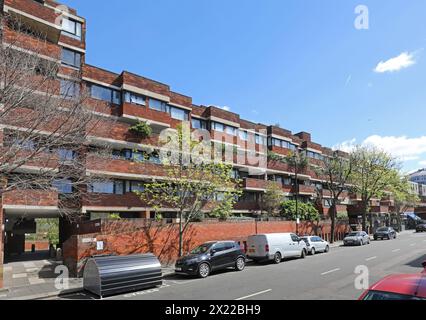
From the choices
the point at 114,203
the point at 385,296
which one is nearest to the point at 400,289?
the point at 385,296

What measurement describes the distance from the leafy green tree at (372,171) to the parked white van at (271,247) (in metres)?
25.7

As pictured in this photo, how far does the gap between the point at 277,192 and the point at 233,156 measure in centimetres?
605

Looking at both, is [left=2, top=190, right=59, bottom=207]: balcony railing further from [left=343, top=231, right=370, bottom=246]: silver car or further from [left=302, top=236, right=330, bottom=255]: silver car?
[left=343, top=231, right=370, bottom=246]: silver car

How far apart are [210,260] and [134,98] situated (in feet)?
54.2

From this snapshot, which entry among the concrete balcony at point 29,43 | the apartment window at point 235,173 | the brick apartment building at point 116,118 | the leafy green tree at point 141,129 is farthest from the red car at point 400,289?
the apartment window at point 235,173

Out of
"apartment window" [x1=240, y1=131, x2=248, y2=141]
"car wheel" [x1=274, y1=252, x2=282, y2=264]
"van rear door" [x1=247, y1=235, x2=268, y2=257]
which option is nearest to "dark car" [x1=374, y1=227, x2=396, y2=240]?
"apartment window" [x1=240, y1=131, x2=248, y2=141]

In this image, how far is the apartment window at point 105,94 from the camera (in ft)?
88.3

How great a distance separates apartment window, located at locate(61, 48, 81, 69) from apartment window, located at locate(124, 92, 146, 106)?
4.28 metres

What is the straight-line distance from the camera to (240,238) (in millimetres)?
26875

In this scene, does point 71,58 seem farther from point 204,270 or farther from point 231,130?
point 204,270

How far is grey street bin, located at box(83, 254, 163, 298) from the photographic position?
41.0 ft

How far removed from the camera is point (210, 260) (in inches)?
667
